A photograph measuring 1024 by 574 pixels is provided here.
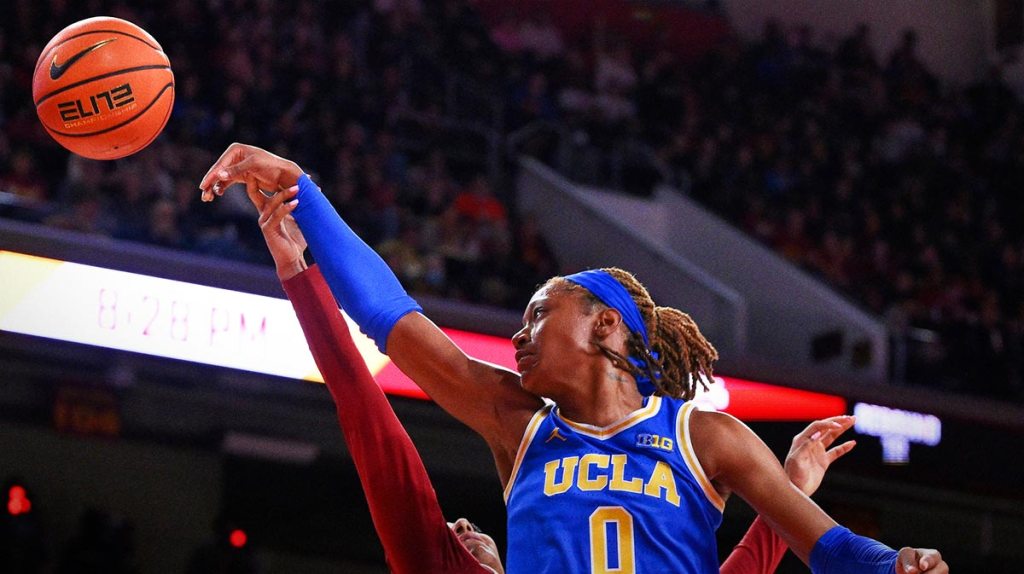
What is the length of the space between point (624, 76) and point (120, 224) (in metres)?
7.83

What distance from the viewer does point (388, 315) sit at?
2.96 metres

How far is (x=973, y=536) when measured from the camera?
954 cm

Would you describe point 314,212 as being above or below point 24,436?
above

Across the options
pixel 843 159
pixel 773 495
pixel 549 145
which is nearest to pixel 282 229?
pixel 773 495

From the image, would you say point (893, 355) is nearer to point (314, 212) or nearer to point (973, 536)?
point (973, 536)

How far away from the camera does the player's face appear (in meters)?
2.99

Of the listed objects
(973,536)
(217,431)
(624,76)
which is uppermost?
(624,76)

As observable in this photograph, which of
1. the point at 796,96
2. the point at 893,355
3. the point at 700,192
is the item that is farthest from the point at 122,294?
the point at 796,96

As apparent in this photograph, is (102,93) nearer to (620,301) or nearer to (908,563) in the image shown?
(620,301)

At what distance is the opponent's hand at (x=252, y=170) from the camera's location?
297cm

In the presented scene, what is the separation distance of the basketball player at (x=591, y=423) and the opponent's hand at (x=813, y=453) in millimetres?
317

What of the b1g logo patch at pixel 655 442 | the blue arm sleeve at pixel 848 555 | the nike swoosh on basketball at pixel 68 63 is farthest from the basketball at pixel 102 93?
the blue arm sleeve at pixel 848 555

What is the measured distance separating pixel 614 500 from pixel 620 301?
19.7 inches

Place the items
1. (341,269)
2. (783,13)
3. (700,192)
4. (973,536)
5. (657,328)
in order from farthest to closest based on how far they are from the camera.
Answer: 1. (783,13)
2. (700,192)
3. (973,536)
4. (657,328)
5. (341,269)
